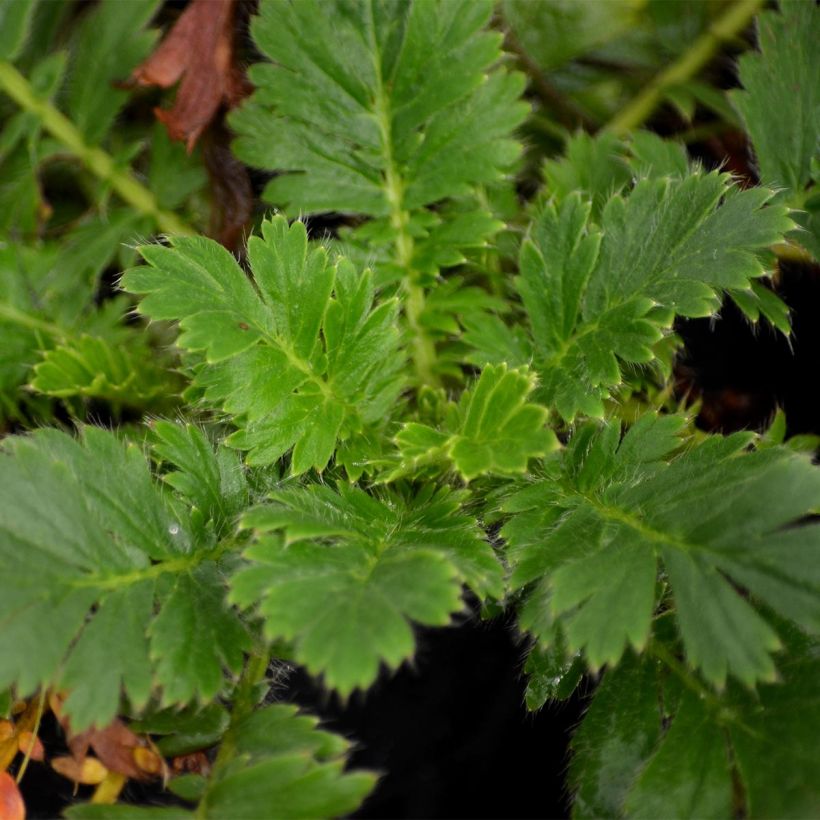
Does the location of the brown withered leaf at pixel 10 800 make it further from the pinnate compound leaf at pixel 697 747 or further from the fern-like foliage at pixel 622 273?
the fern-like foliage at pixel 622 273

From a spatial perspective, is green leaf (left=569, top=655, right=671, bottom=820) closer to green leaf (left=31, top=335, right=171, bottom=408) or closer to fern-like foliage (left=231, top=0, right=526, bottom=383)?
fern-like foliage (left=231, top=0, right=526, bottom=383)

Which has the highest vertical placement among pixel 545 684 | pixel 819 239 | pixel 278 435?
pixel 819 239

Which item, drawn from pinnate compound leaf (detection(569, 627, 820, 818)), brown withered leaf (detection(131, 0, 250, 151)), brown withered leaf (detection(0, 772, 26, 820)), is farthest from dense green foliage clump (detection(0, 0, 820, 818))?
brown withered leaf (detection(0, 772, 26, 820))

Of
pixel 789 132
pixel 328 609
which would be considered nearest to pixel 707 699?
pixel 328 609

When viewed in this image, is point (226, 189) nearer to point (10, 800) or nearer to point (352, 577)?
point (352, 577)

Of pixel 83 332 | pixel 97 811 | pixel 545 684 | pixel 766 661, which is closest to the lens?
pixel 766 661

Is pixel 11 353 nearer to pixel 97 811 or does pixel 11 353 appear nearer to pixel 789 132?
pixel 97 811

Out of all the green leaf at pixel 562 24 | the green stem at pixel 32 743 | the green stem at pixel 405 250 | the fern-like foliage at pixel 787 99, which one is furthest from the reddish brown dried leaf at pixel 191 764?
the green leaf at pixel 562 24
